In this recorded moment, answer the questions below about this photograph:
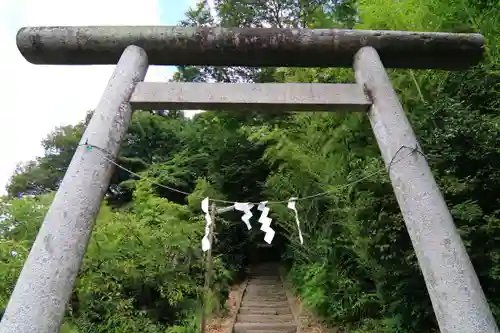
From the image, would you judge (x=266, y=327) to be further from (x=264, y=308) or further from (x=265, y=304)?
(x=265, y=304)

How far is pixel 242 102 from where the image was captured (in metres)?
2.85

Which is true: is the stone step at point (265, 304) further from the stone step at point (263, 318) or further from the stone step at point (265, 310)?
the stone step at point (263, 318)

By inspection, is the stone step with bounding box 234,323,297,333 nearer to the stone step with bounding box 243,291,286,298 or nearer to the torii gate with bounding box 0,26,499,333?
the stone step with bounding box 243,291,286,298

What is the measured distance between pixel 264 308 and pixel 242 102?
23.1 feet

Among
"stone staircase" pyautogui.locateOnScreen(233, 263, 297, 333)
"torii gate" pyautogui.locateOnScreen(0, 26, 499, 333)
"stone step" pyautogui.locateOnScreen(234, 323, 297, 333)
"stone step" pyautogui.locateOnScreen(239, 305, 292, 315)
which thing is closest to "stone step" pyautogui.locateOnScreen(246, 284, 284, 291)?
"stone staircase" pyautogui.locateOnScreen(233, 263, 297, 333)

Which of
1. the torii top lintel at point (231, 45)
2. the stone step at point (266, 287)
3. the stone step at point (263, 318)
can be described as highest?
the stone step at point (266, 287)

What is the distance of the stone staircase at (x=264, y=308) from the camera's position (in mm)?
7329

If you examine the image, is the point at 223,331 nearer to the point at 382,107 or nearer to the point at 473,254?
the point at 473,254

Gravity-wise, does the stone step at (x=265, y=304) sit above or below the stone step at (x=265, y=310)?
above

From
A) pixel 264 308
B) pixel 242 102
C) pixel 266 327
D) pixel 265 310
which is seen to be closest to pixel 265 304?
pixel 264 308

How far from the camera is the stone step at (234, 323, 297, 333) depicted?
7215mm

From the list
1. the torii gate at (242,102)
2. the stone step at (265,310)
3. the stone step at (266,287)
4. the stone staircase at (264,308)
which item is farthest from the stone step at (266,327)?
the torii gate at (242,102)

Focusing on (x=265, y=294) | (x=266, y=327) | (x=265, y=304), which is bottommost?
(x=266, y=327)

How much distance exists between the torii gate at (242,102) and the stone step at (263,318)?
20.0ft
